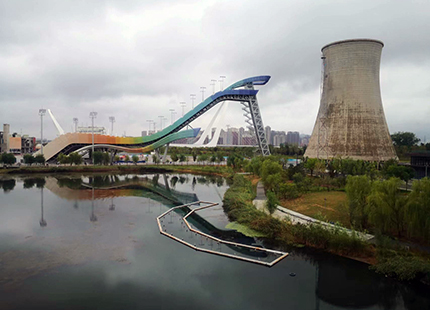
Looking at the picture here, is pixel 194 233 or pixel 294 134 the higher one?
pixel 294 134

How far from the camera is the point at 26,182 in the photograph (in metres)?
27.7

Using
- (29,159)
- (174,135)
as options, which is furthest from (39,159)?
(174,135)

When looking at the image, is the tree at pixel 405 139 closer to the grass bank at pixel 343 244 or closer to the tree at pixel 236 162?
the tree at pixel 236 162

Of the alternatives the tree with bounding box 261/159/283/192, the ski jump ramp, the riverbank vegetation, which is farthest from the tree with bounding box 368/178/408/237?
the ski jump ramp

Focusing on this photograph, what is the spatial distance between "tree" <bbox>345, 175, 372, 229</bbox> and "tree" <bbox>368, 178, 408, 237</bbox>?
110cm

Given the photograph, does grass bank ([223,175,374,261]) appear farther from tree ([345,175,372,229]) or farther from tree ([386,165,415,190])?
tree ([386,165,415,190])

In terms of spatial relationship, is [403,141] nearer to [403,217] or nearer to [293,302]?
[403,217]

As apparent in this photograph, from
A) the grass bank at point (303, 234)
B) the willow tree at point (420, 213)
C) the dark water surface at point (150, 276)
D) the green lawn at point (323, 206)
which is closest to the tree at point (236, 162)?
the green lawn at point (323, 206)

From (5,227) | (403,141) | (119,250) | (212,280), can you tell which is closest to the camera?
(212,280)

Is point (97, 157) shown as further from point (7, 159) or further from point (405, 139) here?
point (405, 139)

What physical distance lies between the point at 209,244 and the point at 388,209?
6569 millimetres

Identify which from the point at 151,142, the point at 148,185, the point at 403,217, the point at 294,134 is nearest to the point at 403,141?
the point at 151,142

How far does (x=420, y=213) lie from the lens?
933 cm

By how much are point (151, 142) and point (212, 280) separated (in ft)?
120
